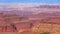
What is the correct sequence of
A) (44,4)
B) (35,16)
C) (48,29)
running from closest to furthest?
(48,29), (35,16), (44,4)

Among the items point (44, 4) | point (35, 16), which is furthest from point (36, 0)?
point (35, 16)

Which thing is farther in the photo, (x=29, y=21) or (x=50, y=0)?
(x=50, y=0)

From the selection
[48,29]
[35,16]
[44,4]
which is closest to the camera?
[48,29]

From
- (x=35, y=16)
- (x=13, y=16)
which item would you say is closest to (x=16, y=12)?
(x=13, y=16)

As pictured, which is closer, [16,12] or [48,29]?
[48,29]

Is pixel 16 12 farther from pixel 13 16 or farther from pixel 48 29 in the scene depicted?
pixel 48 29

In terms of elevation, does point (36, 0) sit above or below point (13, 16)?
above

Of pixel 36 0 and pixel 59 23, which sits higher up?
pixel 36 0

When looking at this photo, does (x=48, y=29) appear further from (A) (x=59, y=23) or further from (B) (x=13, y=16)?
(B) (x=13, y=16)

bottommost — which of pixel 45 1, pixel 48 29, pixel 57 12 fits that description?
pixel 48 29
